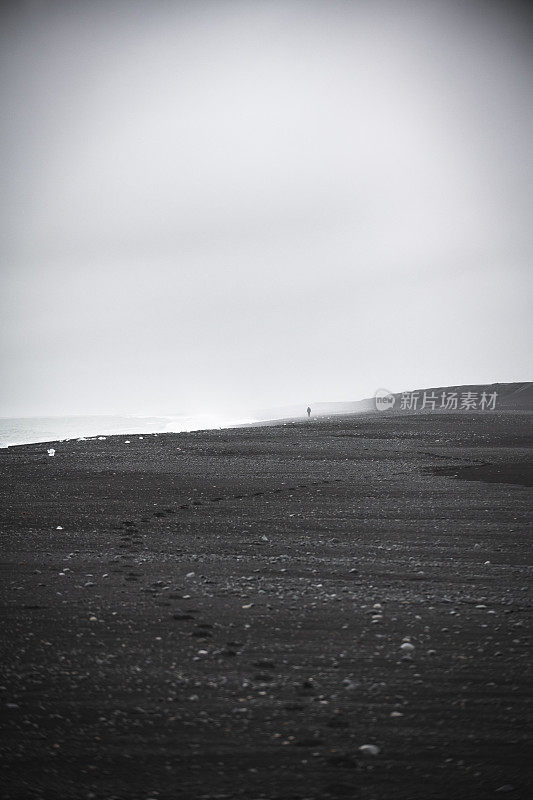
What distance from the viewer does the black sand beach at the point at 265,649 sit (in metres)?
3.85

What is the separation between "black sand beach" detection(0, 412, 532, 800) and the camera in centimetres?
385

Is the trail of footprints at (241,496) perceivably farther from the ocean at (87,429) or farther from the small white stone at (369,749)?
the ocean at (87,429)

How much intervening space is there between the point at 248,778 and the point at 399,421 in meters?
33.9

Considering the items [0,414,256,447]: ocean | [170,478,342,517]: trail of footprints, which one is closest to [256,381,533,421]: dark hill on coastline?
[0,414,256,447]: ocean

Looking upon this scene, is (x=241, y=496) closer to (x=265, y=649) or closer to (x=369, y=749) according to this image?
(x=265, y=649)

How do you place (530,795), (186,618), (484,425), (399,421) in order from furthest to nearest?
(399,421)
(484,425)
(186,618)
(530,795)

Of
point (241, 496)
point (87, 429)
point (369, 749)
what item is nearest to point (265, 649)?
point (369, 749)

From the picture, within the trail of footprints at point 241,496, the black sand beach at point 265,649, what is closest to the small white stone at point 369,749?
the black sand beach at point 265,649

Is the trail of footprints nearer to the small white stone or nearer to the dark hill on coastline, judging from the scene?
the small white stone

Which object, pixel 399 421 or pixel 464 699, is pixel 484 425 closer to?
pixel 399 421

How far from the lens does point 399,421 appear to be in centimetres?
3691

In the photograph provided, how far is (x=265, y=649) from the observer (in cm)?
552

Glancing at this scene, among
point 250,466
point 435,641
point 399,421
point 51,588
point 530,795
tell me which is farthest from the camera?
point 399,421

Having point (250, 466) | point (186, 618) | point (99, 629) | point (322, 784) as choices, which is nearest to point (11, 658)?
point (99, 629)
